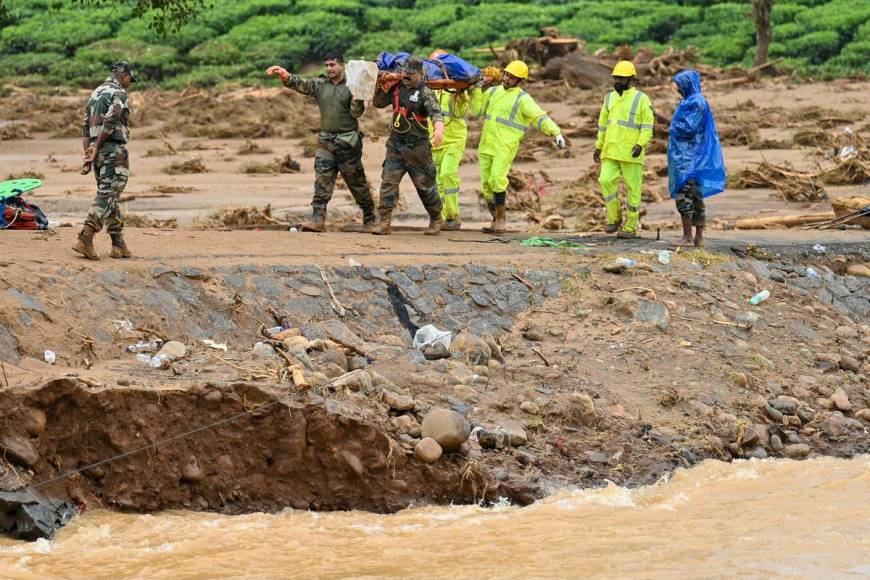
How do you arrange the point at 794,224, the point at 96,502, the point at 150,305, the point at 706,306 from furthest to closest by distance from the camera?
the point at 794,224, the point at 706,306, the point at 150,305, the point at 96,502

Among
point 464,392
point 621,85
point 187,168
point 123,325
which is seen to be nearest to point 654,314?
point 464,392

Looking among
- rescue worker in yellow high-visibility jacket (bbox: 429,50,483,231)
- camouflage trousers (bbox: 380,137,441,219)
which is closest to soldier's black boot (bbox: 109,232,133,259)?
camouflage trousers (bbox: 380,137,441,219)

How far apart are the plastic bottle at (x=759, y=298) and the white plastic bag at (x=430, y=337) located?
2922 mm

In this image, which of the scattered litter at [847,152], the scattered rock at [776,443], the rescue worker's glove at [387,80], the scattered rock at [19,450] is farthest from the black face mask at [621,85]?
the scattered rock at [19,450]

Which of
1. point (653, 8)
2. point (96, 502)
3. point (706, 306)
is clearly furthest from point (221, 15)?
point (96, 502)

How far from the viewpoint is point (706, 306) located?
10555 mm

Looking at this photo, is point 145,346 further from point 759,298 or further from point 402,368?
point 759,298

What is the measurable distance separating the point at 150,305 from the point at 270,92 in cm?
1699

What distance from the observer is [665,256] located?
1123cm

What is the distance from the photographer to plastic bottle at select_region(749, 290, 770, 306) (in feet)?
35.8

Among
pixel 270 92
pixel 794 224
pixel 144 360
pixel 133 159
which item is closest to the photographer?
pixel 144 360

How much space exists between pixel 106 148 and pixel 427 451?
3337 mm

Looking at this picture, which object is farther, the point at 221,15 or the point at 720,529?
the point at 221,15

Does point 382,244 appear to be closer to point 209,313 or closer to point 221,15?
point 209,313
